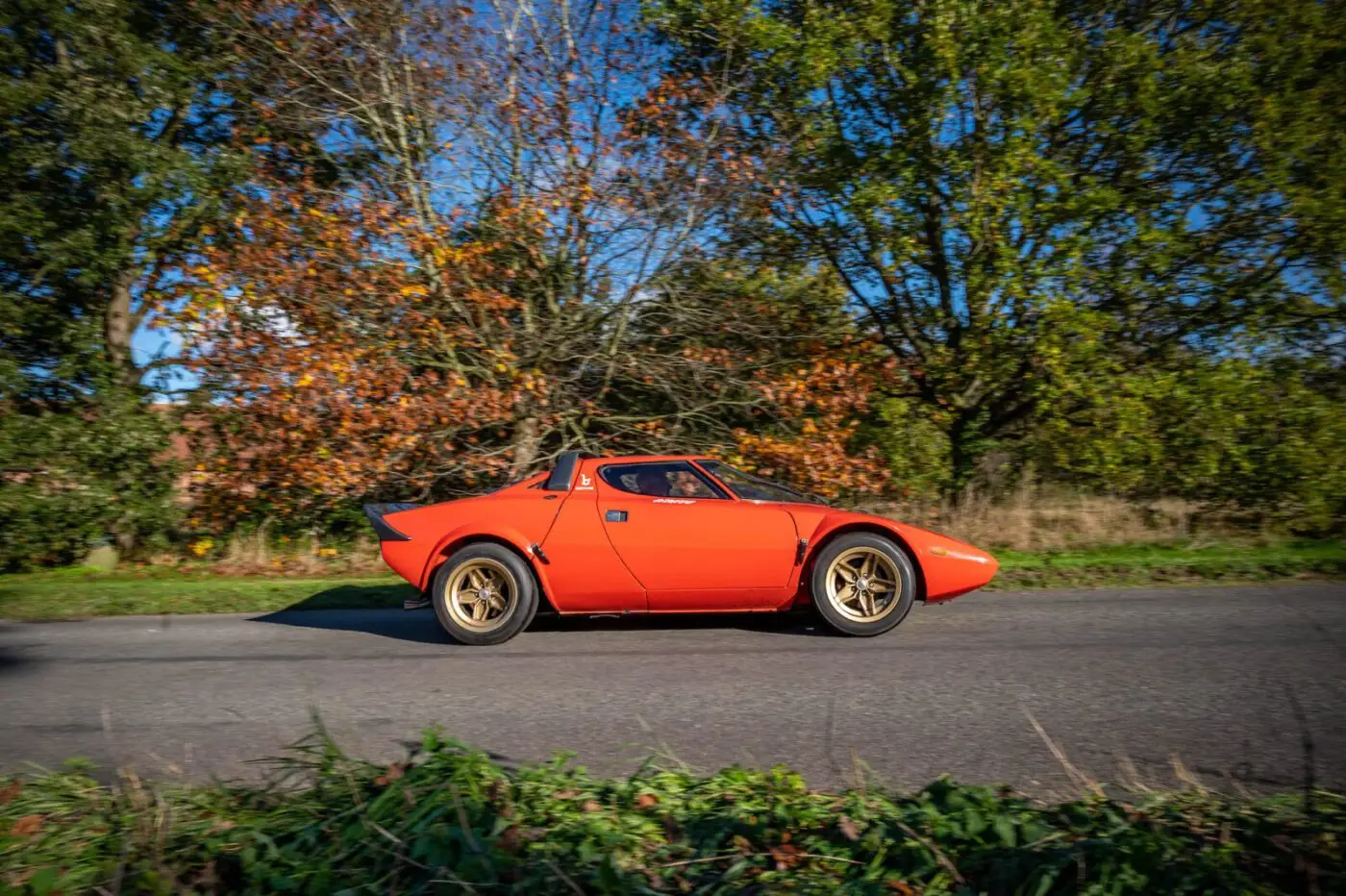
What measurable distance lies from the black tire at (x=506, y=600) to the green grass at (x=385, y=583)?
2.20 meters

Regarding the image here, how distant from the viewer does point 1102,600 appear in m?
7.81

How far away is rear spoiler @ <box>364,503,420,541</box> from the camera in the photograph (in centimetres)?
720

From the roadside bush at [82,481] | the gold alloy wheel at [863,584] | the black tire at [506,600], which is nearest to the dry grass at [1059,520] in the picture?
the gold alloy wheel at [863,584]

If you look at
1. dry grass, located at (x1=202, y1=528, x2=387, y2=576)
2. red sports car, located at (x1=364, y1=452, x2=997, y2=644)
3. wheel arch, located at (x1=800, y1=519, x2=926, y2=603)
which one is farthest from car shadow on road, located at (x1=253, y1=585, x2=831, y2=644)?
dry grass, located at (x1=202, y1=528, x2=387, y2=576)

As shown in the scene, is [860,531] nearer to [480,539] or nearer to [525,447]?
[480,539]

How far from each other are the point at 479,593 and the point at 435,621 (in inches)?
51.7

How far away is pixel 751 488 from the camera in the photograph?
7.39 m

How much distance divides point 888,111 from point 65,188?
11284 mm

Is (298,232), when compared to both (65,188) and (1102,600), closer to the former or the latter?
(65,188)

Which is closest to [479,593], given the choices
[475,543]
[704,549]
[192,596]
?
[475,543]

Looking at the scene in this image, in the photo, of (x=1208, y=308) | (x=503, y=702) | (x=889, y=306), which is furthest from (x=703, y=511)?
(x=1208, y=308)

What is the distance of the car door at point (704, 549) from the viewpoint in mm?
6906

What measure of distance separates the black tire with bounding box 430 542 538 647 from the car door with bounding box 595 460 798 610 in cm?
73

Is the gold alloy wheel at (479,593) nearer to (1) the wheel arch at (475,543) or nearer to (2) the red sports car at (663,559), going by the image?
(2) the red sports car at (663,559)
